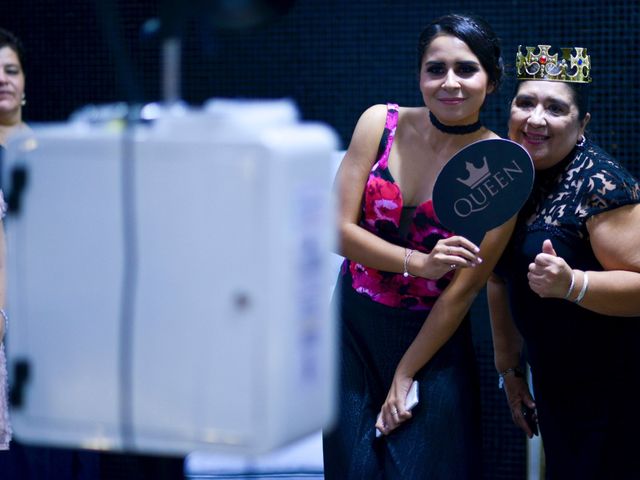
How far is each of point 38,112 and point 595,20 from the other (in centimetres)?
215

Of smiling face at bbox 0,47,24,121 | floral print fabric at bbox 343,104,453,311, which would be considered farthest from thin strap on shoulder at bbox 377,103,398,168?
smiling face at bbox 0,47,24,121

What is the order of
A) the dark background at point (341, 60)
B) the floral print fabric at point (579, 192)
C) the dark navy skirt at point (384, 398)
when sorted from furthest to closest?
the dark background at point (341, 60) < the dark navy skirt at point (384, 398) < the floral print fabric at point (579, 192)

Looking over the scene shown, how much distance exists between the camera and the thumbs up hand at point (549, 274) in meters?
2.07

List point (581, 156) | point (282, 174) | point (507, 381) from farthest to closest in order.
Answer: point (507, 381) → point (581, 156) → point (282, 174)

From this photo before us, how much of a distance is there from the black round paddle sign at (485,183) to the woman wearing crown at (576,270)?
0.17 m

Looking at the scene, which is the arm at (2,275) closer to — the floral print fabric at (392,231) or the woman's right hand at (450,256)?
the floral print fabric at (392,231)

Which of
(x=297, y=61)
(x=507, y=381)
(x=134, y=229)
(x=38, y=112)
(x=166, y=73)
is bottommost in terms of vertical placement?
(x=507, y=381)

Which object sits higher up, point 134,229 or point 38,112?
point 134,229

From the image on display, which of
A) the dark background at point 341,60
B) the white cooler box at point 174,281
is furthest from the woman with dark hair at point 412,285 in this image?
the dark background at point 341,60

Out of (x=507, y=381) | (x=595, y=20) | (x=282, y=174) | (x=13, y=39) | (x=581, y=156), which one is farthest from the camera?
(x=595, y=20)

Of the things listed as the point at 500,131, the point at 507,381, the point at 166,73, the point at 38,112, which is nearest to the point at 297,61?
the point at 500,131

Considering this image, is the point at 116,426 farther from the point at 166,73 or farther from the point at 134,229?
the point at 166,73

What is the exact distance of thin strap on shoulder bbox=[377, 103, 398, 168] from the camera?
2.36 meters

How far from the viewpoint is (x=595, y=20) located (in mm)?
3652
